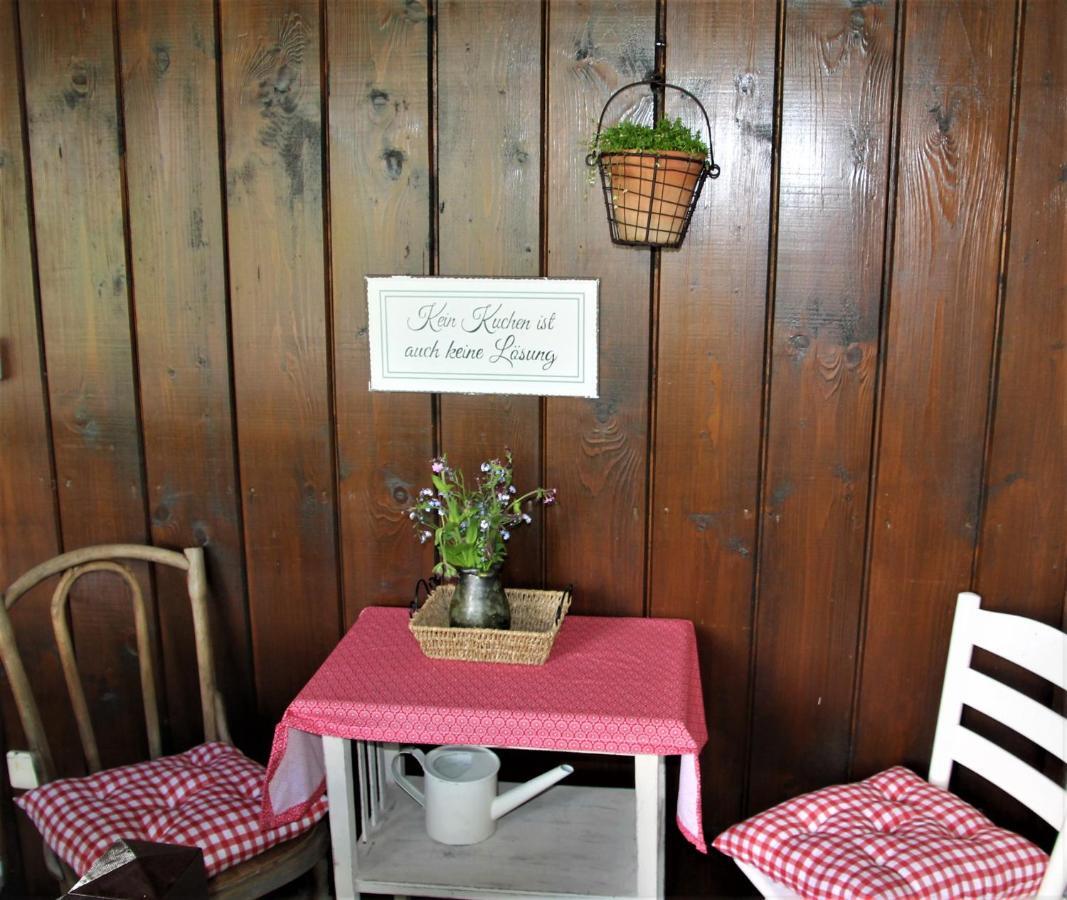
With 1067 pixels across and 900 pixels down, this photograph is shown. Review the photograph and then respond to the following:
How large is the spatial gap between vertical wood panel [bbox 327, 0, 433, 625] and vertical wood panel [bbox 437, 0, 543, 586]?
41 mm

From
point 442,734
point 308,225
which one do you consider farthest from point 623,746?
point 308,225

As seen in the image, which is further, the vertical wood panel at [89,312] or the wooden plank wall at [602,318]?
the vertical wood panel at [89,312]

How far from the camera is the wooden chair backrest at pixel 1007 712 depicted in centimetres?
146

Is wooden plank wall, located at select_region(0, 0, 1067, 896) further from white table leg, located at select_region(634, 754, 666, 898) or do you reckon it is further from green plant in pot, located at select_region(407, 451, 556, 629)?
white table leg, located at select_region(634, 754, 666, 898)

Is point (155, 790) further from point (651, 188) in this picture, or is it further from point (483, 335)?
point (651, 188)

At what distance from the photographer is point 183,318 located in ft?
6.00

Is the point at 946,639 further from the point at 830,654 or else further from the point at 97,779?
the point at 97,779

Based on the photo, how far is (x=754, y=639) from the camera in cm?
183

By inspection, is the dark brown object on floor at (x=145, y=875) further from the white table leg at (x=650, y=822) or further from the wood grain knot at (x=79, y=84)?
the wood grain knot at (x=79, y=84)

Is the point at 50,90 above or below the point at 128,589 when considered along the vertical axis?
above

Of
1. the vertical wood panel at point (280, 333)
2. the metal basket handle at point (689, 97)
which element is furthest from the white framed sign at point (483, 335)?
the metal basket handle at point (689, 97)

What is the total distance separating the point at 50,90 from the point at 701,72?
117 cm

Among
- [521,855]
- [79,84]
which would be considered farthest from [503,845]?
[79,84]

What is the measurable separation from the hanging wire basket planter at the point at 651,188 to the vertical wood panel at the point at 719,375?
0.06 meters
